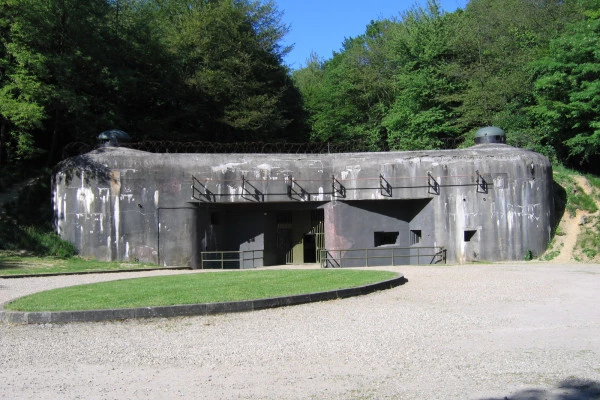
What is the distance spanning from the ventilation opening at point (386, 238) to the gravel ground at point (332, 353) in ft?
45.8

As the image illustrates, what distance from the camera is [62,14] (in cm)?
2855

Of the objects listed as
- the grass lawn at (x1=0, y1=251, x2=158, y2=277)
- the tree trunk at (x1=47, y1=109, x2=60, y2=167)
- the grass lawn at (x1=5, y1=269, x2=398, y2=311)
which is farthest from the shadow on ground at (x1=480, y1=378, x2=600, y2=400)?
the tree trunk at (x1=47, y1=109, x2=60, y2=167)

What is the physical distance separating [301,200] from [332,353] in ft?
60.9

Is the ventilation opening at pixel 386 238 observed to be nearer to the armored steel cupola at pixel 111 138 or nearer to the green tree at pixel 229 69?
the armored steel cupola at pixel 111 138

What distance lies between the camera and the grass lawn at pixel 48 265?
2073 centimetres

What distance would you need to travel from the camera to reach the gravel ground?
22.4 ft

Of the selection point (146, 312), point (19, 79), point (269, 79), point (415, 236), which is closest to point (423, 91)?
point (269, 79)

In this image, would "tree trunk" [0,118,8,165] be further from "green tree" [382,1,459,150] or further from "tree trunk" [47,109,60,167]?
"green tree" [382,1,459,150]

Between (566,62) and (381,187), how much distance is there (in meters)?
11.8

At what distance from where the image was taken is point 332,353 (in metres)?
8.55

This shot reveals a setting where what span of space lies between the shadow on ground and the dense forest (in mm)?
23646

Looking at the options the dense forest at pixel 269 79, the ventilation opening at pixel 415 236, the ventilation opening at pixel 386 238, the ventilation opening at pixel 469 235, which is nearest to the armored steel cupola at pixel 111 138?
the dense forest at pixel 269 79

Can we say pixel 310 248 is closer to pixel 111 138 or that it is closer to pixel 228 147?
pixel 111 138

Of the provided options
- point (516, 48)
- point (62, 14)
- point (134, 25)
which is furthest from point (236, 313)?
point (516, 48)
